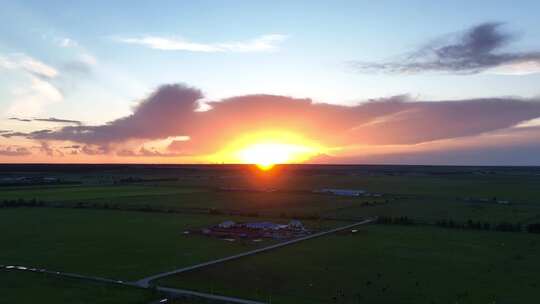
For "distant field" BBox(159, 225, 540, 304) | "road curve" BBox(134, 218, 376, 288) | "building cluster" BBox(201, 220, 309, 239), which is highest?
"building cluster" BBox(201, 220, 309, 239)

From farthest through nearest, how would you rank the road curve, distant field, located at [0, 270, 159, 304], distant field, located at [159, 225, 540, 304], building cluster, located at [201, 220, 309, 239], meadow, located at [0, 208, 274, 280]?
building cluster, located at [201, 220, 309, 239] → meadow, located at [0, 208, 274, 280] → the road curve → distant field, located at [159, 225, 540, 304] → distant field, located at [0, 270, 159, 304]

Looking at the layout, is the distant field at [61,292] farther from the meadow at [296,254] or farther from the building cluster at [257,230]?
the building cluster at [257,230]

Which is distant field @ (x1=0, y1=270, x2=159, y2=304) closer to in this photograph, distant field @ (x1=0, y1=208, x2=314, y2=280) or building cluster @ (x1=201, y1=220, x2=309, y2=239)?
distant field @ (x1=0, y1=208, x2=314, y2=280)

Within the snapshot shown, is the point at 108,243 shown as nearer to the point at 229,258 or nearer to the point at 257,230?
the point at 229,258

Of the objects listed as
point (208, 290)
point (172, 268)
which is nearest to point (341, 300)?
point (208, 290)

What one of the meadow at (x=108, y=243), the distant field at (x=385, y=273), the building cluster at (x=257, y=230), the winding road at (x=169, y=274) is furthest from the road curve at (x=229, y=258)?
the building cluster at (x=257, y=230)

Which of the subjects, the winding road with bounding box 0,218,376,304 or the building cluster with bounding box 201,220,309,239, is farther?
the building cluster with bounding box 201,220,309,239

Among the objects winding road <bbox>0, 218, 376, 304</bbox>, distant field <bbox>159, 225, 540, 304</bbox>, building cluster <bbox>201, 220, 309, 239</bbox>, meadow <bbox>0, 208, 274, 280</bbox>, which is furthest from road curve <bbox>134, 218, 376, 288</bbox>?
building cluster <bbox>201, 220, 309, 239</bbox>
